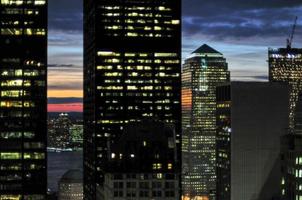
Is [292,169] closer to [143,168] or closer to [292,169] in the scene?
[292,169]

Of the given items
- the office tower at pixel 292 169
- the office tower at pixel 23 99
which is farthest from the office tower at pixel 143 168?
the office tower at pixel 292 169

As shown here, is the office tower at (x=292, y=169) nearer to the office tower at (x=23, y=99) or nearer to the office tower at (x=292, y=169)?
the office tower at (x=292, y=169)

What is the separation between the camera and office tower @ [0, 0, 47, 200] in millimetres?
139375

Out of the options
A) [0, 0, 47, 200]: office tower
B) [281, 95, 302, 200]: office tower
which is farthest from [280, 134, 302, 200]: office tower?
[0, 0, 47, 200]: office tower

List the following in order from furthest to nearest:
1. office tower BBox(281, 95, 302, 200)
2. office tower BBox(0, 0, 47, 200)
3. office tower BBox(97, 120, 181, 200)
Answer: office tower BBox(281, 95, 302, 200)
office tower BBox(0, 0, 47, 200)
office tower BBox(97, 120, 181, 200)

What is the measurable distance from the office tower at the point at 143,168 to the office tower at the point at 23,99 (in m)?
24.4

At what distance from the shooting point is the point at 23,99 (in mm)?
142250

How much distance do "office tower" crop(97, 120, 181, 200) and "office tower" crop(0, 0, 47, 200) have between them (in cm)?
2437

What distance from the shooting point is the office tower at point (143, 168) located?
371 feet

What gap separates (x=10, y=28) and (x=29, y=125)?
18.2m

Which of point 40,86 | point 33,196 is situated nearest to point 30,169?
point 33,196

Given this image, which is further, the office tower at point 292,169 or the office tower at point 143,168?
the office tower at point 292,169

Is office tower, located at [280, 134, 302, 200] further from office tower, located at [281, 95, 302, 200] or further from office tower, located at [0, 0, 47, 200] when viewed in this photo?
office tower, located at [0, 0, 47, 200]

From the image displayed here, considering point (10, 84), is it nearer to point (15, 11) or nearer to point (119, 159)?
point (15, 11)
